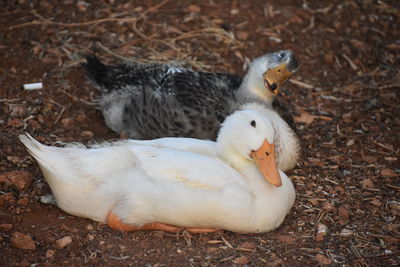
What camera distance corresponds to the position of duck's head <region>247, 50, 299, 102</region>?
4953mm

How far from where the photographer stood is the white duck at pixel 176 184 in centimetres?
376

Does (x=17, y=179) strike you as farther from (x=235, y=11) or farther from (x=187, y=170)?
(x=235, y=11)

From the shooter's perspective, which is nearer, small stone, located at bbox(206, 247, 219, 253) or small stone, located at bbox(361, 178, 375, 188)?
small stone, located at bbox(206, 247, 219, 253)

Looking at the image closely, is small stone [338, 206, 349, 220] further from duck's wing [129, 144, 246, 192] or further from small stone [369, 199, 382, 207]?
duck's wing [129, 144, 246, 192]

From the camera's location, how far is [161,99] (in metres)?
5.06

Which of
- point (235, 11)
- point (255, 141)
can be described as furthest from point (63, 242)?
point (235, 11)

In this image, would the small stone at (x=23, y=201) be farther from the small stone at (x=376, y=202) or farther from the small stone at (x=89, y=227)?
the small stone at (x=376, y=202)

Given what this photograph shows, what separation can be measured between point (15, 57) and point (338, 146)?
320 cm

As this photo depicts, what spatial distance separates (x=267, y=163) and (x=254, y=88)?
1333 millimetres

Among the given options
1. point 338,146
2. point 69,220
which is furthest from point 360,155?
point 69,220

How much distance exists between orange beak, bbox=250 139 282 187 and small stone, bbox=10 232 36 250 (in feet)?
4.79

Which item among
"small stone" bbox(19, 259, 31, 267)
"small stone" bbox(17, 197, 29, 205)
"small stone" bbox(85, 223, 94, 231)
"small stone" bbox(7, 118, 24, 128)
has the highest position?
"small stone" bbox(19, 259, 31, 267)

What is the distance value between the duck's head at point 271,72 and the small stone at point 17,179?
1.95 metres

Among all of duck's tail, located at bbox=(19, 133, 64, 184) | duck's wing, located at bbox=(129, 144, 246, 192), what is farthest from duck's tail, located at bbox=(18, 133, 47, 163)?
duck's wing, located at bbox=(129, 144, 246, 192)
